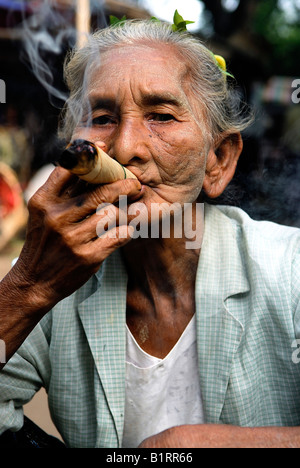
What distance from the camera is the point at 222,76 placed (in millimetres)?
2521

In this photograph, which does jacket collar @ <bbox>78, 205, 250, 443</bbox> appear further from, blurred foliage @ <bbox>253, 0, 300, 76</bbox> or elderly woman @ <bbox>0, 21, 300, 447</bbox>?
blurred foliage @ <bbox>253, 0, 300, 76</bbox>

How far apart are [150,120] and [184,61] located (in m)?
0.42

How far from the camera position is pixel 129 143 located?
1957 mm

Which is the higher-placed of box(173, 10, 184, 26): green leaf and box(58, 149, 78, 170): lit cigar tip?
box(173, 10, 184, 26): green leaf

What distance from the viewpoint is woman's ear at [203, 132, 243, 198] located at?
241 centimetres

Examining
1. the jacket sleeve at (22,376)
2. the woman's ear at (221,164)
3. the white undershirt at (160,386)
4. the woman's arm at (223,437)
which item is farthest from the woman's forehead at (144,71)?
the woman's arm at (223,437)

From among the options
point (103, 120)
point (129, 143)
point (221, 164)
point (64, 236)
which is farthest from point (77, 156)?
point (221, 164)

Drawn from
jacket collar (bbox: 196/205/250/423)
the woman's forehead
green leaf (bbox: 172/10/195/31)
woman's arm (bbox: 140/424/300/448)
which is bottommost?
woman's arm (bbox: 140/424/300/448)

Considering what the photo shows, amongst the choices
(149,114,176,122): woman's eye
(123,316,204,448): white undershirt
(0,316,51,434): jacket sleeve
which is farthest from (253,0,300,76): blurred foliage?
(0,316,51,434): jacket sleeve

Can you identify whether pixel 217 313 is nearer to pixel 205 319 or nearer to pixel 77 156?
pixel 205 319

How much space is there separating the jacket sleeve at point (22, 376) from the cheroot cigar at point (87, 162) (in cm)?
111

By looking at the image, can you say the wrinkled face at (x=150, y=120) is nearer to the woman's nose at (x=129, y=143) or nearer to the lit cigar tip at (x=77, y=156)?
the woman's nose at (x=129, y=143)

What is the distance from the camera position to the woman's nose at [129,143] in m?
1.93
